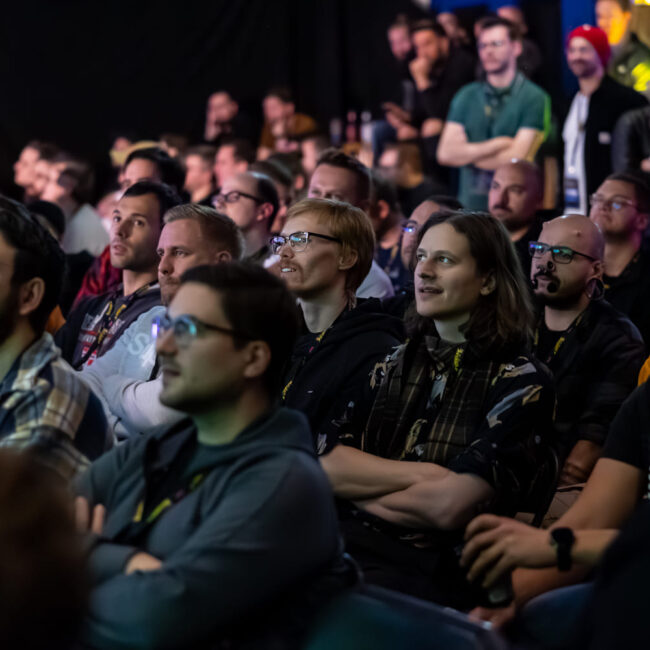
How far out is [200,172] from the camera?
272 inches

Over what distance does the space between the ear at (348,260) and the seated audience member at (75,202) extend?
2776 millimetres

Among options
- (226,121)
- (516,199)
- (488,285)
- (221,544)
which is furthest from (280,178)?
(221,544)

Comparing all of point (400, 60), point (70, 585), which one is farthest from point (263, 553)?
point (400, 60)

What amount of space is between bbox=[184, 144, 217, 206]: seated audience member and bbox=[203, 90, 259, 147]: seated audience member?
51.8 inches

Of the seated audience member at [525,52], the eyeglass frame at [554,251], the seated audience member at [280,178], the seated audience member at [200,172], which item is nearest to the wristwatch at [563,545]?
the eyeglass frame at [554,251]

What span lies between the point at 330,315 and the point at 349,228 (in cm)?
27

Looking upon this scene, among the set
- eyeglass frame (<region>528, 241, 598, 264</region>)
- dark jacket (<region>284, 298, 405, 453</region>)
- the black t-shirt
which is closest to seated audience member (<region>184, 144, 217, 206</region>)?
eyeglass frame (<region>528, 241, 598, 264</region>)

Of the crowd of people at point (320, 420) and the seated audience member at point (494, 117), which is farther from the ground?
the seated audience member at point (494, 117)

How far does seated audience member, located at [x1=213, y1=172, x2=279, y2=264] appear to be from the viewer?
449cm

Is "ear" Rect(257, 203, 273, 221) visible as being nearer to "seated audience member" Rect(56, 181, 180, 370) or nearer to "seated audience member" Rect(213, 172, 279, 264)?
"seated audience member" Rect(213, 172, 279, 264)

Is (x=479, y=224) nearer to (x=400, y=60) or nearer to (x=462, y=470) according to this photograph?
(x=462, y=470)

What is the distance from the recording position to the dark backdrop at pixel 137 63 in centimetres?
854

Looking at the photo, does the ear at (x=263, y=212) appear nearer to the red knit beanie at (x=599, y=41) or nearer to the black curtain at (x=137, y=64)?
the red knit beanie at (x=599, y=41)

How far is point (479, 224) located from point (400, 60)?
16.2 ft
